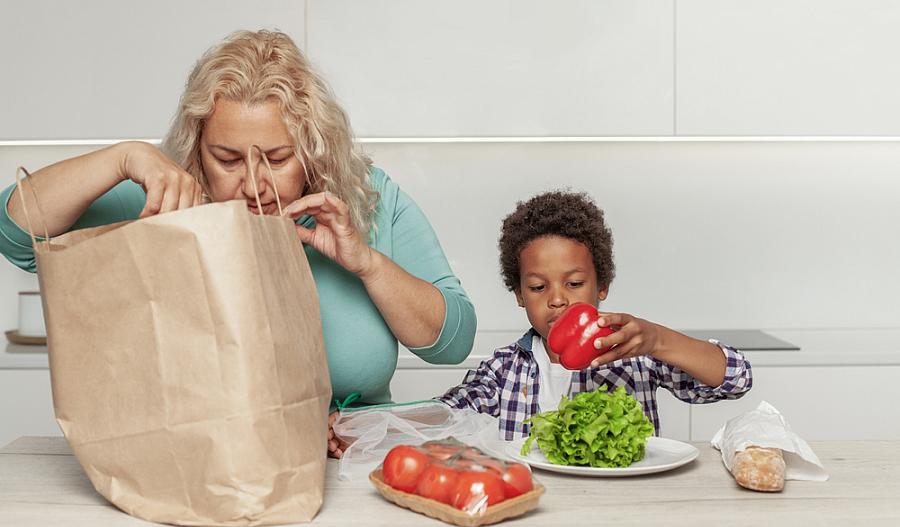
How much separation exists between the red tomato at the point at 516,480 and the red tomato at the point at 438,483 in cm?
5

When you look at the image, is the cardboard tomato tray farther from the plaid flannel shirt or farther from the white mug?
the white mug

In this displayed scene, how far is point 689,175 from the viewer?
9.41 ft

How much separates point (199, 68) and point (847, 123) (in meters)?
1.82

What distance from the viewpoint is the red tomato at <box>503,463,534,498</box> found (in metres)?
0.89

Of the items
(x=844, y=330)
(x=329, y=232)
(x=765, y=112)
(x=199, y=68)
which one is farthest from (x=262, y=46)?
(x=844, y=330)

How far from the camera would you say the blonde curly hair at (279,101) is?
1.29m

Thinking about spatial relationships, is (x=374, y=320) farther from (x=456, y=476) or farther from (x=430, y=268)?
(x=456, y=476)

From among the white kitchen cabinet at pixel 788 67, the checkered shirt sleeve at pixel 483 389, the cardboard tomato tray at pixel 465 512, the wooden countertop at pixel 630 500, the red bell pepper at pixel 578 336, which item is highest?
the white kitchen cabinet at pixel 788 67

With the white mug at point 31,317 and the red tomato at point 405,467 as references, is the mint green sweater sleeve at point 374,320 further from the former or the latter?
the white mug at point 31,317

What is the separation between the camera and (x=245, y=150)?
1.28 metres

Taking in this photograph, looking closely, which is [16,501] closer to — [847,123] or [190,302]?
[190,302]

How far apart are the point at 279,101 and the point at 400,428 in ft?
1.56

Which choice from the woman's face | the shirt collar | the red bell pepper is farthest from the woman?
the shirt collar

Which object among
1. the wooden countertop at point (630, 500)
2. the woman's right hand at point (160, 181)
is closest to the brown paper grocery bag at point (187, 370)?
the wooden countertop at point (630, 500)
